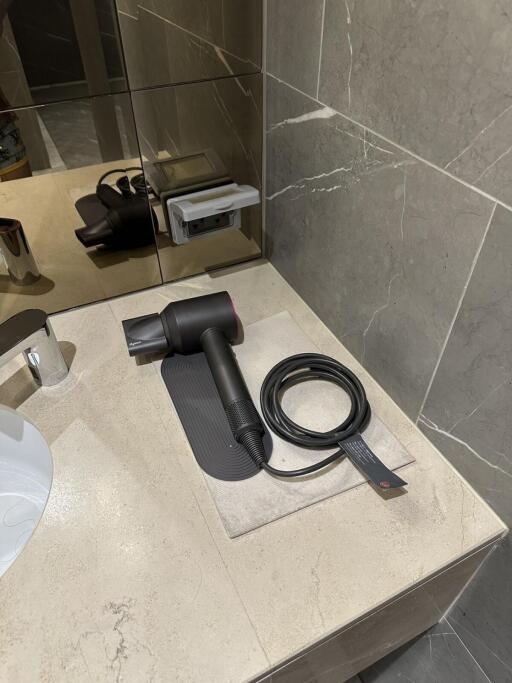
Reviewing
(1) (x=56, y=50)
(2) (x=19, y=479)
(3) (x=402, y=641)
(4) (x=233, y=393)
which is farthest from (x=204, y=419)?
Answer: (1) (x=56, y=50)

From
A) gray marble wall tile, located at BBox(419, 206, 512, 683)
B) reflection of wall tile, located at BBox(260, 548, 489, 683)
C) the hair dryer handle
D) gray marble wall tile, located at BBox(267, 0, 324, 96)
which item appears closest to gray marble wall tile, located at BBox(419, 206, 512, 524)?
gray marble wall tile, located at BBox(419, 206, 512, 683)

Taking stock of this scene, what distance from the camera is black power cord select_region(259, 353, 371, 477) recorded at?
0.66 meters

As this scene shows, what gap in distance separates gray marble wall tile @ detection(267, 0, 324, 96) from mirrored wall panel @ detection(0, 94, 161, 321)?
0.24 meters

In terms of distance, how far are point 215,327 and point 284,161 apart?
30 centimetres

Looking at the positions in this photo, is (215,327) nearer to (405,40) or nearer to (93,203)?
(93,203)

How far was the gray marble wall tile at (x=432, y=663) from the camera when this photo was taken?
28.9 inches

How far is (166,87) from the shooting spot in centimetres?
76

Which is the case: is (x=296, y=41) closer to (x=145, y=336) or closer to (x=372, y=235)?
(x=372, y=235)

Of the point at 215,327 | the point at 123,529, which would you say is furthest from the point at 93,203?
Result: the point at 123,529

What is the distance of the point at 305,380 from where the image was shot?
0.77 m

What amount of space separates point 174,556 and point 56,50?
65cm

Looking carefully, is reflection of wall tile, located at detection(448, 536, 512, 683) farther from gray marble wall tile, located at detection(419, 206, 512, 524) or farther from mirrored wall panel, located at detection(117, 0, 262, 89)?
mirrored wall panel, located at detection(117, 0, 262, 89)

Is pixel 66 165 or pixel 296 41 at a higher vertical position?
pixel 296 41

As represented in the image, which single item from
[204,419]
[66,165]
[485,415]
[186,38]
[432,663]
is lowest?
[432,663]
